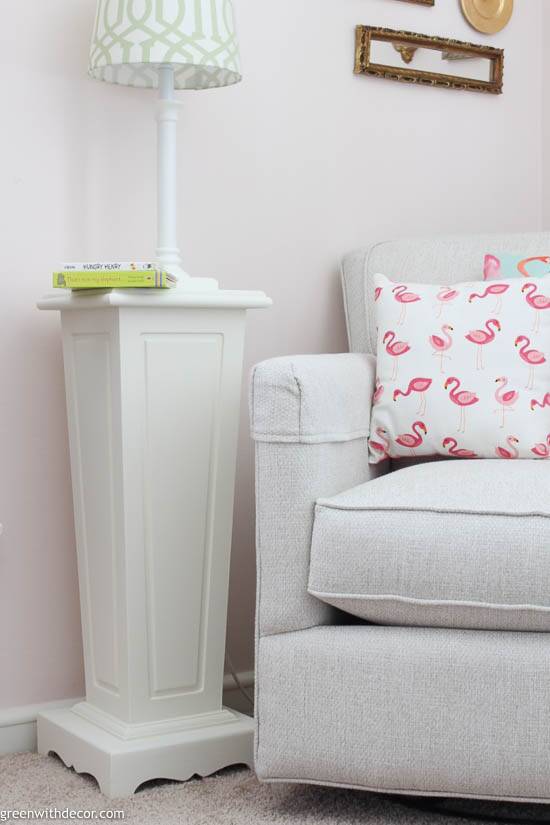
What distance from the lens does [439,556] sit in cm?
147

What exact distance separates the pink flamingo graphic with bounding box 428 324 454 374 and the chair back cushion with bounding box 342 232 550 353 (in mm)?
281

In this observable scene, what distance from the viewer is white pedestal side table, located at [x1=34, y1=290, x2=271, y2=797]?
67.9 inches

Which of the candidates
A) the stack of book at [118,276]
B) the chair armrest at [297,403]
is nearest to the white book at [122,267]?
the stack of book at [118,276]

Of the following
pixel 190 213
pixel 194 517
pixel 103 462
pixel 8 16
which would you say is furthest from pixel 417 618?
pixel 8 16

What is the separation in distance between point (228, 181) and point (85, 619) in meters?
0.87

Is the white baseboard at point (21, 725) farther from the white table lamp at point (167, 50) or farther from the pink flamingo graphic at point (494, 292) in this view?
the pink flamingo graphic at point (494, 292)

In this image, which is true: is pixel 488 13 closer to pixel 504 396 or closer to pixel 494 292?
pixel 494 292

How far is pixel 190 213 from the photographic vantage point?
2.12m

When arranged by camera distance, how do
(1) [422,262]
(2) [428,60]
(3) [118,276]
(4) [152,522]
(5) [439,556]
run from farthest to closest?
(2) [428,60] < (1) [422,262] < (4) [152,522] < (3) [118,276] < (5) [439,556]

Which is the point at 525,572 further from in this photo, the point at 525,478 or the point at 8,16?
the point at 8,16

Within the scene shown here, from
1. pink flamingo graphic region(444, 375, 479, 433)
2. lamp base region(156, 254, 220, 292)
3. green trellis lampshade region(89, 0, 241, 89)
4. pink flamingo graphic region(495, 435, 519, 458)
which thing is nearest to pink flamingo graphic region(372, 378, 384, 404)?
pink flamingo graphic region(444, 375, 479, 433)

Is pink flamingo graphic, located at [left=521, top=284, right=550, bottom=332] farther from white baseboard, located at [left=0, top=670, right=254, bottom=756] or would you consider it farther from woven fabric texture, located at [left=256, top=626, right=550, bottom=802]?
white baseboard, located at [left=0, top=670, right=254, bottom=756]

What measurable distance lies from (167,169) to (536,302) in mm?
641

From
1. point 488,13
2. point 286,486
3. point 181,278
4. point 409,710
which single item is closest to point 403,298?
point 181,278
